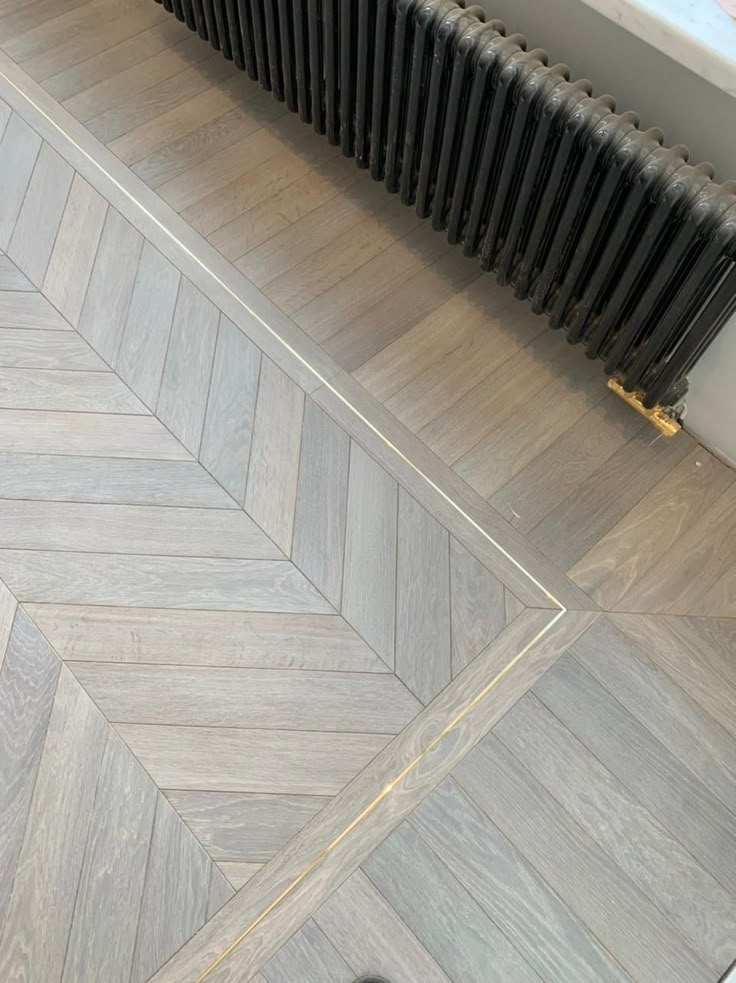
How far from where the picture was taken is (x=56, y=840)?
1.32m

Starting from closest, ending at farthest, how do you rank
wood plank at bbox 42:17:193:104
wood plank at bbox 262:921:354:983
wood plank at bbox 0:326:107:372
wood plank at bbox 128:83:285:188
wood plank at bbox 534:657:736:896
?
wood plank at bbox 262:921:354:983
wood plank at bbox 534:657:736:896
wood plank at bbox 0:326:107:372
wood plank at bbox 128:83:285:188
wood plank at bbox 42:17:193:104

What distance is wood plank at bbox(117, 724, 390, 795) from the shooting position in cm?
138

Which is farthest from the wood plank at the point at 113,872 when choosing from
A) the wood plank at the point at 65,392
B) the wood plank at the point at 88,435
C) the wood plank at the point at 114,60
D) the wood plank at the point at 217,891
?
the wood plank at the point at 114,60

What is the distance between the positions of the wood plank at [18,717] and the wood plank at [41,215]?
0.85m

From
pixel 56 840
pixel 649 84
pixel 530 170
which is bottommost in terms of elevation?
pixel 56 840

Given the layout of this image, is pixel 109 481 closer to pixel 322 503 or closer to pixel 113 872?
pixel 322 503

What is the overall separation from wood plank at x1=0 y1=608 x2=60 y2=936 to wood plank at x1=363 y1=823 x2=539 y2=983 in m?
0.59

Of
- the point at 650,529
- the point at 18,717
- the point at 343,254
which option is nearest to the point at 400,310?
the point at 343,254

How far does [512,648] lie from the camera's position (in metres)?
1.50

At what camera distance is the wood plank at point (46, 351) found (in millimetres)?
1771

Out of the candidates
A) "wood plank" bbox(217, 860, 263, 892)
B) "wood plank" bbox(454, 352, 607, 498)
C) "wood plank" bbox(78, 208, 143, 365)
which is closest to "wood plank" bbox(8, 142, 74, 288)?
"wood plank" bbox(78, 208, 143, 365)

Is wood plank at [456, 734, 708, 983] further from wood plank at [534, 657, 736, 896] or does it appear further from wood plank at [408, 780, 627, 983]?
wood plank at [534, 657, 736, 896]

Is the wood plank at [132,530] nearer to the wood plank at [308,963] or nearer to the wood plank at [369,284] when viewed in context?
the wood plank at [369,284]

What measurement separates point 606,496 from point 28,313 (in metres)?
1.38
